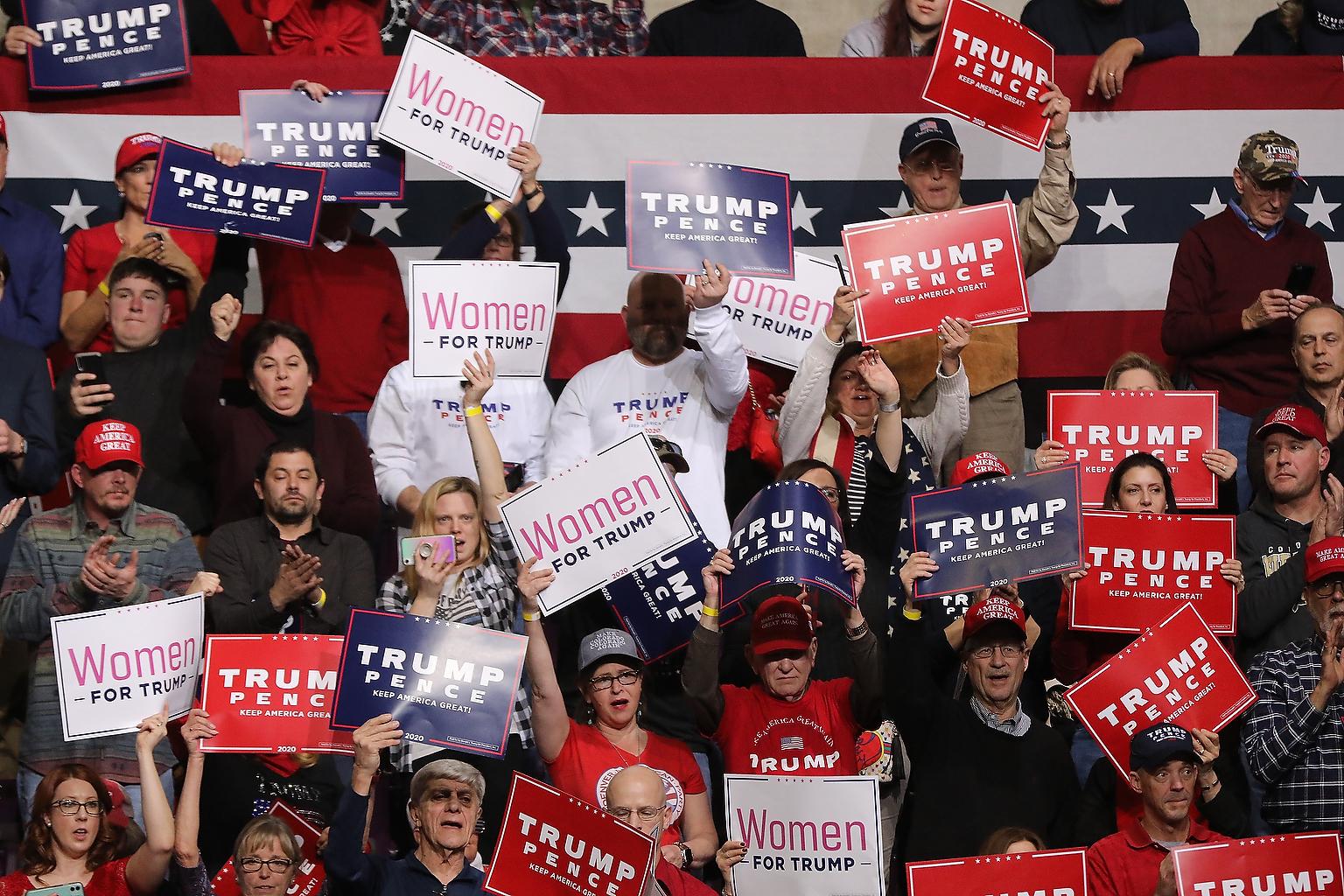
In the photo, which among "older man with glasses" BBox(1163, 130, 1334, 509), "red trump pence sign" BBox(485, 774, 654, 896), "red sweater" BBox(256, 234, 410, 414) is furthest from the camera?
"older man with glasses" BBox(1163, 130, 1334, 509)

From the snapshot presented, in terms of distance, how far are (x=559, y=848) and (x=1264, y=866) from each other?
7.29 ft

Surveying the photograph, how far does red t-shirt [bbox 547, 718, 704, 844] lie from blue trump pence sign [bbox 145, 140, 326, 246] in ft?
8.36

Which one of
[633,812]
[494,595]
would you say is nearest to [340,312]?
[494,595]

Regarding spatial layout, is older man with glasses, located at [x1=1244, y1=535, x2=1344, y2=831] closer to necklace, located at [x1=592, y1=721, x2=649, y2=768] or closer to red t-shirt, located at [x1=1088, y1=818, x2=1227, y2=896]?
red t-shirt, located at [x1=1088, y1=818, x2=1227, y2=896]

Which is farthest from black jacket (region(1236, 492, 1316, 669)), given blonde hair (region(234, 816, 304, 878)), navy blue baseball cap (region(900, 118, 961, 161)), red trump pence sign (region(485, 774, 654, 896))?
blonde hair (region(234, 816, 304, 878))

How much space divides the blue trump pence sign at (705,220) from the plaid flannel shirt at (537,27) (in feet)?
4.98

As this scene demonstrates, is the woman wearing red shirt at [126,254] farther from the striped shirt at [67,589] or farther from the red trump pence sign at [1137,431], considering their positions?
the red trump pence sign at [1137,431]

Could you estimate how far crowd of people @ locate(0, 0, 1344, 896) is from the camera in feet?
23.5

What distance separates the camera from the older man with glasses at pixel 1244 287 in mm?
9172

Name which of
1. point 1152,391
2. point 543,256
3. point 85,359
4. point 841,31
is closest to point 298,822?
point 85,359

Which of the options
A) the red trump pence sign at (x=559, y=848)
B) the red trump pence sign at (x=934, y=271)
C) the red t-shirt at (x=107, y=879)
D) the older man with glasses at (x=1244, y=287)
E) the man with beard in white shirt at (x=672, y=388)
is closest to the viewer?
the red trump pence sign at (x=559, y=848)

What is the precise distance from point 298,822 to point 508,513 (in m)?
1.33

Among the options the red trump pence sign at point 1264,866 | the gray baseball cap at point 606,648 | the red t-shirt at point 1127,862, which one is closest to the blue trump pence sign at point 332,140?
the gray baseball cap at point 606,648

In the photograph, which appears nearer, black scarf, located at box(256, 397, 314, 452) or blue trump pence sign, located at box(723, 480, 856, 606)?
blue trump pence sign, located at box(723, 480, 856, 606)
